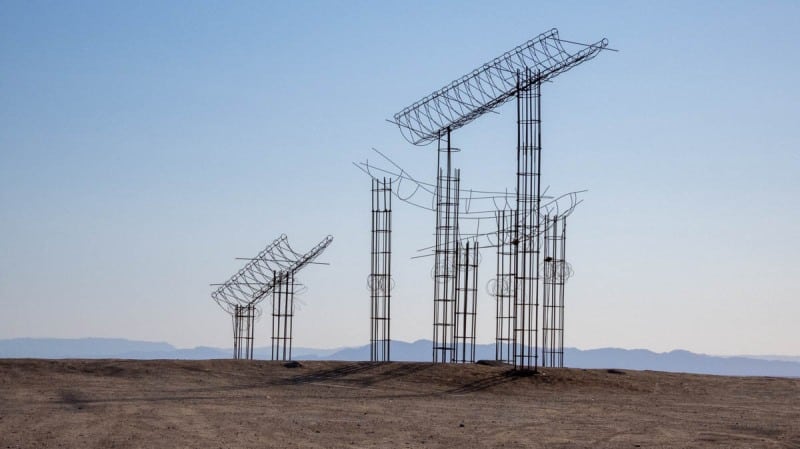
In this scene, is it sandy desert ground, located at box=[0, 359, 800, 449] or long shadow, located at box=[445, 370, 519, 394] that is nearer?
sandy desert ground, located at box=[0, 359, 800, 449]

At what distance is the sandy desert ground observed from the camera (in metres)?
21.5

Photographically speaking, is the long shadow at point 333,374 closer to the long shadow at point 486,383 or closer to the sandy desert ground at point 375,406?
the sandy desert ground at point 375,406

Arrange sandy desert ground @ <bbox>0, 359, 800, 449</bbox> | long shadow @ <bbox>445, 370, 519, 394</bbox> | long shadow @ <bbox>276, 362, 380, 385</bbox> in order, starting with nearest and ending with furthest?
sandy desert ground @ <bbox>0, 359, 800, 449</bbox> < long shadow @ <bbox>445, 370, 519, 394</bbox> < long shadow @ <bbox>276, 362, 380, 385</bbox>

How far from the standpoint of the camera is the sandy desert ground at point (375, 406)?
21.5 meters

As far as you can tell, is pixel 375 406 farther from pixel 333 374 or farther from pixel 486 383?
pixel 333 374

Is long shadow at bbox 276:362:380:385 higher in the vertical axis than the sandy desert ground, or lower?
higher

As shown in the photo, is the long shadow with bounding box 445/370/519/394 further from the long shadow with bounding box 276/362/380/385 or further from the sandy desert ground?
the long shadow with bounding box 276/362/380/385

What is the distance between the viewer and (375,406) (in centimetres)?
2820

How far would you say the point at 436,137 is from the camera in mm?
42188

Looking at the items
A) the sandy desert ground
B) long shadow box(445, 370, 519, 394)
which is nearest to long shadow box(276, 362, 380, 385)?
the sandy desert ground

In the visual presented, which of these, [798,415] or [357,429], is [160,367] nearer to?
[357,429]

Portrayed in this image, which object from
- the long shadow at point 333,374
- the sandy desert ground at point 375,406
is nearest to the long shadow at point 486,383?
the sandy desert ground at point 375,406

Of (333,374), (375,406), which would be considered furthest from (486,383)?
(375,406)

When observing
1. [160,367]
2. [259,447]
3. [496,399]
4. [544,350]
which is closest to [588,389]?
[496,399]
